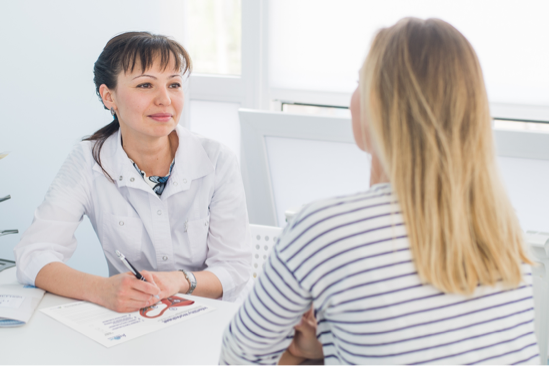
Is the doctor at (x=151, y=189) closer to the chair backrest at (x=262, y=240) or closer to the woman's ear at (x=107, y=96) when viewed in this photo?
the woman's ear at (x=107, y=96)

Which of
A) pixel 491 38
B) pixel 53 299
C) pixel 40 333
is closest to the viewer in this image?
pixel 40 333

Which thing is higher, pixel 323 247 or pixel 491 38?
pixel 491 38

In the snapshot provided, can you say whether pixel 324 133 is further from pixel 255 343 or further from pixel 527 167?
pixel 255 343

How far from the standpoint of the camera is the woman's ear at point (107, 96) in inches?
64.0

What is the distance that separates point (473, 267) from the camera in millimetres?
690

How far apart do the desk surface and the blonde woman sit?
0.36 metres

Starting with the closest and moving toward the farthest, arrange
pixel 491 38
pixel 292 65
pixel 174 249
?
pixel 174 249 → pixel 491 38 → pixel 292 65

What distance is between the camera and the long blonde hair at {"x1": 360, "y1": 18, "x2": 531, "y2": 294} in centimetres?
68

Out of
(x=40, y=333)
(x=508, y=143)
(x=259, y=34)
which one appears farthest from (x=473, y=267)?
(x=259, y=34)

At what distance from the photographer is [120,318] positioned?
116cm

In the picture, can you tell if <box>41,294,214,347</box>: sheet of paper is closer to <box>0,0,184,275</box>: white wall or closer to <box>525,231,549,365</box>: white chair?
<box>525,231,549,365</box>: white chair

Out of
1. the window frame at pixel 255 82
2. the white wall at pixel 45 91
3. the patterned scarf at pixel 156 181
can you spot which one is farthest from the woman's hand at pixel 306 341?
the white wall at pixel 45 91

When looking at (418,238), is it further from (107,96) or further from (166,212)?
(107,96)

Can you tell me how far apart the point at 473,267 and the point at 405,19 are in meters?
0.36
